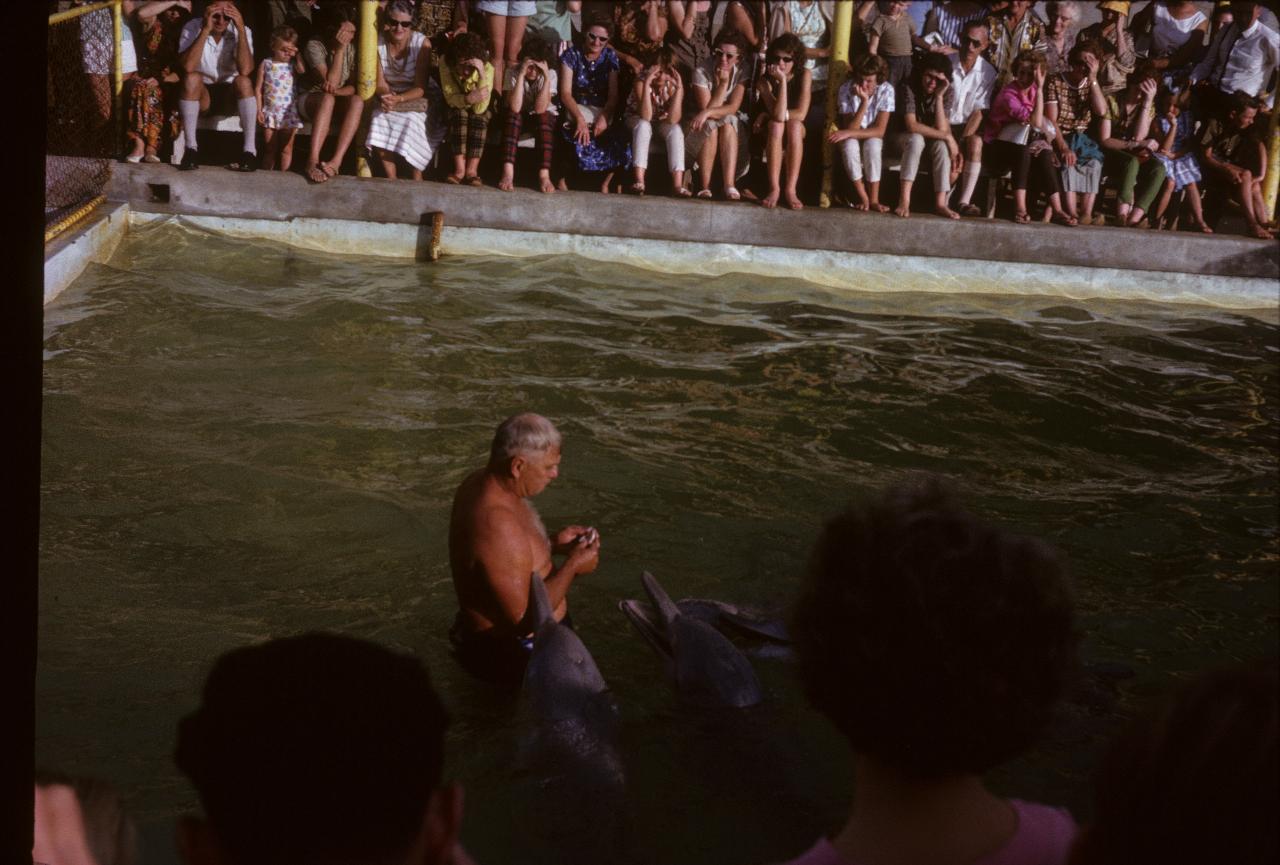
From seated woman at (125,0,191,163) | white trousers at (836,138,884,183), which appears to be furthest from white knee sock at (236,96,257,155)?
white trousers at (836,138,884,183)

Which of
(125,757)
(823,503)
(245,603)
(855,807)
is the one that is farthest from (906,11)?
(855,807)

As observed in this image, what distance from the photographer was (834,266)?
13.0 metres

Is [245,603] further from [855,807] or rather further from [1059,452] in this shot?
[1059,452]

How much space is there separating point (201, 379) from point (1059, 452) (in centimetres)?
559

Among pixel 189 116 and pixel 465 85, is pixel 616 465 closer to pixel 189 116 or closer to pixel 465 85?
pixel 465 85

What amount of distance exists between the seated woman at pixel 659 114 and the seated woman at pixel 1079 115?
11.2ft

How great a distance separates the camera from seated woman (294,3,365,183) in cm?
1250

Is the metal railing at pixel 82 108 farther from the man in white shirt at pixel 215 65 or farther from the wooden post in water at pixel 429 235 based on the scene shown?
the wooden post in water at pixel 429 235

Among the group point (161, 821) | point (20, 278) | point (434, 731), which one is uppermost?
point (20, 278)

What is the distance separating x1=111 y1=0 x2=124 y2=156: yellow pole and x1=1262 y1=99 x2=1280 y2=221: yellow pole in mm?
10574

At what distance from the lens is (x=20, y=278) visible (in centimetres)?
151

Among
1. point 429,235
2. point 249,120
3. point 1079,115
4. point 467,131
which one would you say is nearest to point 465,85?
point 467,131

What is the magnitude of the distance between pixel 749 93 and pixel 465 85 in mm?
2632

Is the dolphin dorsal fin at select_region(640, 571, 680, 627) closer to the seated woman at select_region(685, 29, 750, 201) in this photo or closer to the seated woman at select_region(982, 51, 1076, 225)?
the seated woman at select_region(685, 29, 750, 201)
